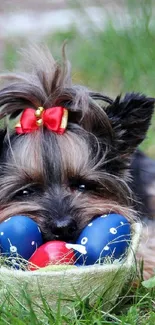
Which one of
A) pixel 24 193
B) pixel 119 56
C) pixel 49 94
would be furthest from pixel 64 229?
pixel 119 56

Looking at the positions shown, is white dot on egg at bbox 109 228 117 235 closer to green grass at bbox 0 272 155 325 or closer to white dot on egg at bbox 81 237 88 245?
white dot on egg at bbox 81 237 88 245

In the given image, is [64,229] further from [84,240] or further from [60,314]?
[60,314]

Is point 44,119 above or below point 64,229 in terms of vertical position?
above

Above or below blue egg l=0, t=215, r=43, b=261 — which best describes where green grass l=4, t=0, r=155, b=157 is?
above

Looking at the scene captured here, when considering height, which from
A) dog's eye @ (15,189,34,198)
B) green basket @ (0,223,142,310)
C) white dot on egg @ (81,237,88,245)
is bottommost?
green basket @ (0,223,142,310)

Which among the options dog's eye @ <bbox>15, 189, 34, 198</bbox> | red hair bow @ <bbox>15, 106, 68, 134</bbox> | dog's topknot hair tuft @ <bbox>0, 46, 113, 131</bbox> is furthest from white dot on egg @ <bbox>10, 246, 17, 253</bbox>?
dog's topknot hair tuft @ <bbox>0, 46, 113, 131</bbox>

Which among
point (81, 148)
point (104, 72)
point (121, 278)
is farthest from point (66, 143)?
point (104, 72)

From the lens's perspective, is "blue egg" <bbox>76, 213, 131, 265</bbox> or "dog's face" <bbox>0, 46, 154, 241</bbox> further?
"dog's face" <bbox>0, 46, 154, 241</bbox>

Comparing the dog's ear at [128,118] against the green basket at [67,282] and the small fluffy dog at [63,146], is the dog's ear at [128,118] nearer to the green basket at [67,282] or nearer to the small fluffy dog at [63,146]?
the small fluffy dog at [63,146]
